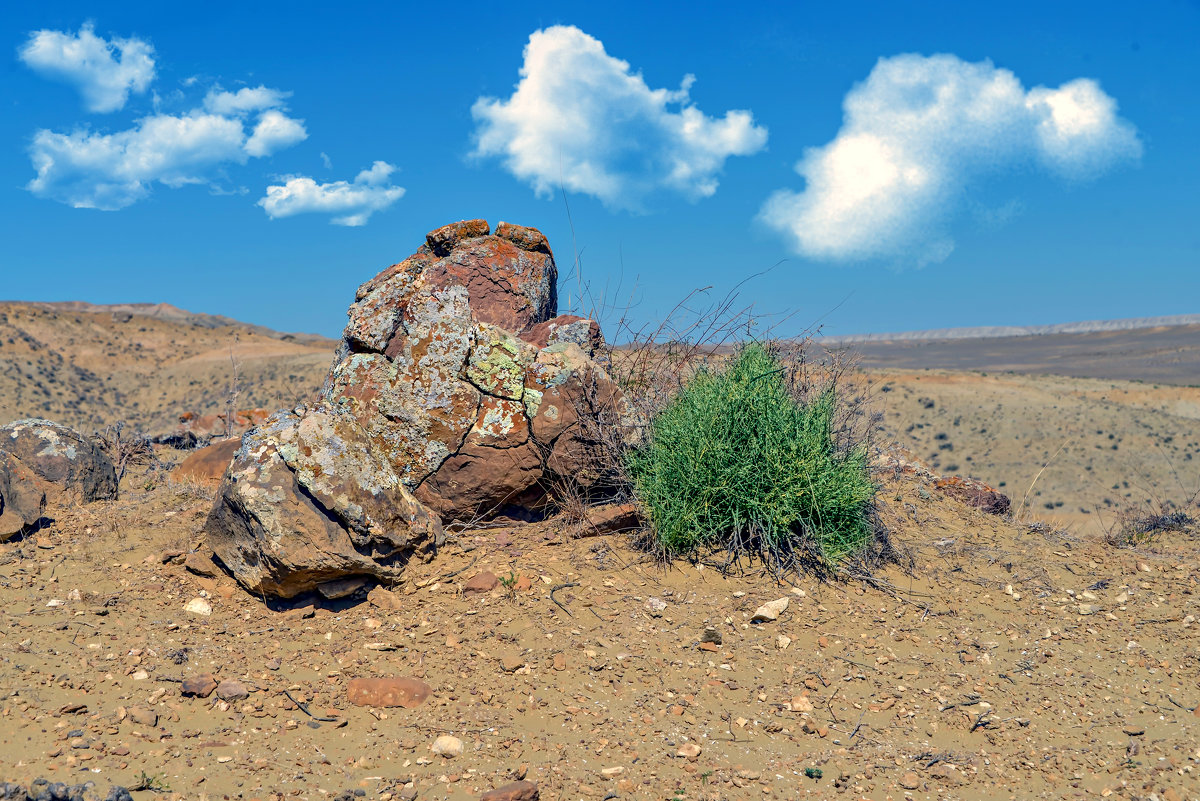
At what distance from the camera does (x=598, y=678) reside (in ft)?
12.9

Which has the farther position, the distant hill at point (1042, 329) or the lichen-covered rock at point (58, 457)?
the distant hill at point (1042, 329)

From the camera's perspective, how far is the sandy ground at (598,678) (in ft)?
11.1

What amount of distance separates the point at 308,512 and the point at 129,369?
99.9ft

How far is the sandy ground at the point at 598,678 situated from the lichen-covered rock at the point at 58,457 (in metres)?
0.54

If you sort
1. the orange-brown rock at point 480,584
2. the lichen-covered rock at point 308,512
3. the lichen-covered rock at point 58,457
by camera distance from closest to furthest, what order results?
the lichen-covered rock at point 308,512, the orange-brown rock at point 480,584, the lichen-covered rock at point 58,457

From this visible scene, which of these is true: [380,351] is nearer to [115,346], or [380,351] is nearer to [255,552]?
[255,552]

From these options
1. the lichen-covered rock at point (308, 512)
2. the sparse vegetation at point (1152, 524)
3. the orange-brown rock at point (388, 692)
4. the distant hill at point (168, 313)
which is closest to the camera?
the orange-brown rock at point (388, 692)

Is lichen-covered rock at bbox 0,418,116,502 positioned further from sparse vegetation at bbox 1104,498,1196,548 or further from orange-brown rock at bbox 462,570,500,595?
sparse vegetation at bbox 1104,498,1196,548

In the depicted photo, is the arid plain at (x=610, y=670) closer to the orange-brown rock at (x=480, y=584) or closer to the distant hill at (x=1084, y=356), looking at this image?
the orange-brown rock at (x=480, y=584)

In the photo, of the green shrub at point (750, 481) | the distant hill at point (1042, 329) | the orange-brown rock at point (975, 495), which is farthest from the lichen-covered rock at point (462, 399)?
the distant hill at point (1042, 329)

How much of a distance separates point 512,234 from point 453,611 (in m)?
3.12

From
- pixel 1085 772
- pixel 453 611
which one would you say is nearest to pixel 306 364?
pixel 453 611

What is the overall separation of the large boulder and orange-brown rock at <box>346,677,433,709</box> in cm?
75

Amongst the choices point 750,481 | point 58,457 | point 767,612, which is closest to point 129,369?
point 58,457
